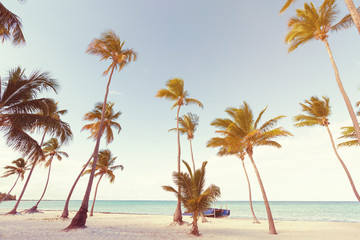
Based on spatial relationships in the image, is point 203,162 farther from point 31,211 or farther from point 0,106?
point 31,211

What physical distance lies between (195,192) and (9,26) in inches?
415

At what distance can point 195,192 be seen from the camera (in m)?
9.96

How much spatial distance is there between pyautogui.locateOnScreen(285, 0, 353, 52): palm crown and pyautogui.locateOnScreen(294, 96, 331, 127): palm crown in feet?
21.5

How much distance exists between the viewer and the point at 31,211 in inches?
827

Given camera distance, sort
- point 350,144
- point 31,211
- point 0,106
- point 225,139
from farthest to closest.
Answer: point 31,211 < point 350,144 < point 225,139 < point 0,106

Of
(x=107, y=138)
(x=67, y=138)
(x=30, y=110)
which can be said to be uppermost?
(x=107, y=138)

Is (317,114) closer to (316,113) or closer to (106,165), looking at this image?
(316,113)

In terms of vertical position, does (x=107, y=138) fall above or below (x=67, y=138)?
above

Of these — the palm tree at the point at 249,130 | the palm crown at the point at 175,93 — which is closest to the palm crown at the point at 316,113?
the palm tree at the point at 249,130

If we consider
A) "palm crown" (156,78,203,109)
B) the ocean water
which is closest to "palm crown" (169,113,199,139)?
"palm crown" (156,78,203,109)

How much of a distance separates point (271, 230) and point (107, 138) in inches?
588

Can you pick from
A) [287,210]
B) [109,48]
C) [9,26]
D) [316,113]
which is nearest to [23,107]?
[9,26]

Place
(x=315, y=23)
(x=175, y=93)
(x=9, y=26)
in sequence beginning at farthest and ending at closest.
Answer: (x=175, y=93), (x=315, y=23), (x=9, y=26)

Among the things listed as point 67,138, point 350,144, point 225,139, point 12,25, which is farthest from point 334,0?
point 67,138
